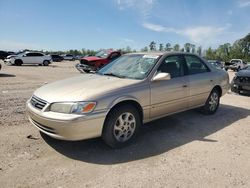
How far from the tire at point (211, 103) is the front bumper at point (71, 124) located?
3.36m

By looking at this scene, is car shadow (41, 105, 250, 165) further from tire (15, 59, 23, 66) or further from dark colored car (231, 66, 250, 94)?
tire (15, 59, 23, 66)

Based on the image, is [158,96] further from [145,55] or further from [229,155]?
[229,155]

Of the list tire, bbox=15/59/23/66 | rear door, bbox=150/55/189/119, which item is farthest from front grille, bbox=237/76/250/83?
tire, bbox=15/59/23/66

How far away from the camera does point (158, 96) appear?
452 centimetres

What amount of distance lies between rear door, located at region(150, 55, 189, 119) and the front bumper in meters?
1.23

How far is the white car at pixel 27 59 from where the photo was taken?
25.0 m

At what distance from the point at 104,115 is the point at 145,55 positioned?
1.94 m

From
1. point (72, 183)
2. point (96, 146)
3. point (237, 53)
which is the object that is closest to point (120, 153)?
point (96, 146)

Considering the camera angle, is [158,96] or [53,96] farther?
[158,96]

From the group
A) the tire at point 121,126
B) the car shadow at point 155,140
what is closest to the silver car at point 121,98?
the tire at point 121,126

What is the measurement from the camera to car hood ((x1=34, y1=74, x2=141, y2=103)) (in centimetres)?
370

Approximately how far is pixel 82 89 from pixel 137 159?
1.40 metres

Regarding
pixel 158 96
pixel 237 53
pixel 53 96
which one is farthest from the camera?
pixel 237 53

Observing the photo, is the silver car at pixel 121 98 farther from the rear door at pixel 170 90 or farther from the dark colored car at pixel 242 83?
the dark colored car at pixel 242 83
